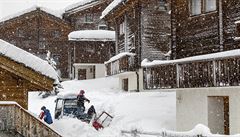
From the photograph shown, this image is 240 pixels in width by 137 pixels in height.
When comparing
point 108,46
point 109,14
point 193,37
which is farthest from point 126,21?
point 108,46

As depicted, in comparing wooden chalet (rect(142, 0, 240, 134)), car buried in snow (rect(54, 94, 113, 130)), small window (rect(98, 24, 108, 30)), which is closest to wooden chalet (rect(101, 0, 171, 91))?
car buried in snow (rect(54, 94, 113, 130))

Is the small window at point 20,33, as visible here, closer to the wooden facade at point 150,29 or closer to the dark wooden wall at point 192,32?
the wooden facade at point 150,29

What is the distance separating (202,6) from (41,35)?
92.6 ft

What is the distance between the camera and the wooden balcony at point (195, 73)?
49.1ft

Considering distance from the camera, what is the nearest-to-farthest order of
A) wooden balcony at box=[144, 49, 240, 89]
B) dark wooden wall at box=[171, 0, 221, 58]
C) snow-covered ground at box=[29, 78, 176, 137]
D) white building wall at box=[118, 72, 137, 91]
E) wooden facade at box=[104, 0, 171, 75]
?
wooden balcony at box=[144, 49, 240, 89] < dark wooden wall at box=[171, 0, 221, 58] < snow-covered ground at box=[29, 78, 176, 137] < wooden facade at box=[104, 0, 171, 75] < white building wall at box=[118, 72, 137, 91]

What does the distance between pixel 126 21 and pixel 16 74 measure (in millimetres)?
18720

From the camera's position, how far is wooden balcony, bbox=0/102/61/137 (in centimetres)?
1027

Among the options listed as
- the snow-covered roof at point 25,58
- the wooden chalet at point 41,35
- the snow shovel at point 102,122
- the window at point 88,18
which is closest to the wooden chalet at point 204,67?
the snow shovel at point 102,122

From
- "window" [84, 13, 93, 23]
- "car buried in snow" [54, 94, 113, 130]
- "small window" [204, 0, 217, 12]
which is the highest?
"window" [84, 13, 93, 23]

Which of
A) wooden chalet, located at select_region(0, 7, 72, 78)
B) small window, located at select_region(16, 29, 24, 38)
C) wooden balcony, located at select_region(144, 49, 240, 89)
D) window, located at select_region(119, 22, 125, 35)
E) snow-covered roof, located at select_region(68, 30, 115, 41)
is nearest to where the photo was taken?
wooden balcony, located at select_region(144, 49, 240, 89)

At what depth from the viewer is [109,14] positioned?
101ft

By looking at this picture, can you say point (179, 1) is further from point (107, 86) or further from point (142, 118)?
point (107, 86)

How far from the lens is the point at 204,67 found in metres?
16.2

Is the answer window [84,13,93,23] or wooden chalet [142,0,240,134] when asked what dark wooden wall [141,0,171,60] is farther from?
window [84,13,93,23]
